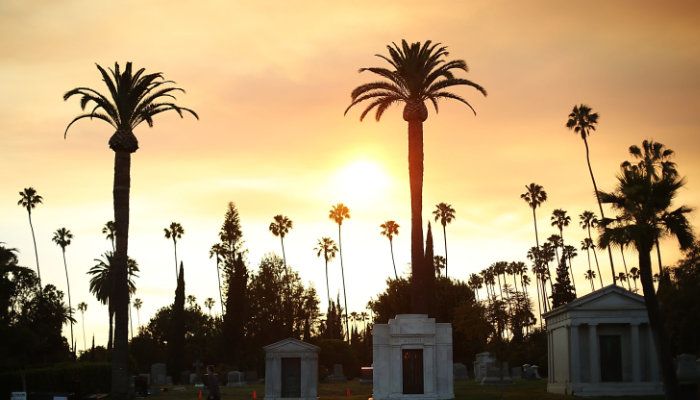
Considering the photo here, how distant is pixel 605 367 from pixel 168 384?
46.3 m

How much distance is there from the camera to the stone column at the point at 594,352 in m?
45.2

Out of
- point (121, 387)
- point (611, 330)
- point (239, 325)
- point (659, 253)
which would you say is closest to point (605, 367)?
point (611, 330)

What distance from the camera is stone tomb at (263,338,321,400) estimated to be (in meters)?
47.0

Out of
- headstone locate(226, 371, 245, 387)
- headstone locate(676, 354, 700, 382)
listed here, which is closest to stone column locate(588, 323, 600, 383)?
headstone locate(676, 354, 700, 382)

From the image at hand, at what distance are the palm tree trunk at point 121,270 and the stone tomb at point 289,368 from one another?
24.8 feet

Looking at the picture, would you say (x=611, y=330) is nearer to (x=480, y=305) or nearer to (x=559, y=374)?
(x=559, y=374)

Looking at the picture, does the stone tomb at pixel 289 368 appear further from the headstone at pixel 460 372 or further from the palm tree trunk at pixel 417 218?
the headstone at pixel 460 372

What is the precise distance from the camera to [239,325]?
91.9 metres

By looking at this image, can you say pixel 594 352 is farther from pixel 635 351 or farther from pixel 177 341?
pixel 177 341

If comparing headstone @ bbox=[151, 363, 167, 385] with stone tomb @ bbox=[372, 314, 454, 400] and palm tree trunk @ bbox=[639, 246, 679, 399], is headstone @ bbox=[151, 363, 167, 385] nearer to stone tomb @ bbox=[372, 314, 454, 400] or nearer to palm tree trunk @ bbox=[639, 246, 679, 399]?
stone tomb @ bbox=[372, 314, 454, 400]

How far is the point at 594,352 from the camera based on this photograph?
4541 centimetres

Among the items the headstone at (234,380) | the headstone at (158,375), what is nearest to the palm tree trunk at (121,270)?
the headstone at (234,380)

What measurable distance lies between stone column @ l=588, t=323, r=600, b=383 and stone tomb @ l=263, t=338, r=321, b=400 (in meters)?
13.6

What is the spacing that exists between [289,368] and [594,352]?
1526 centimetres
